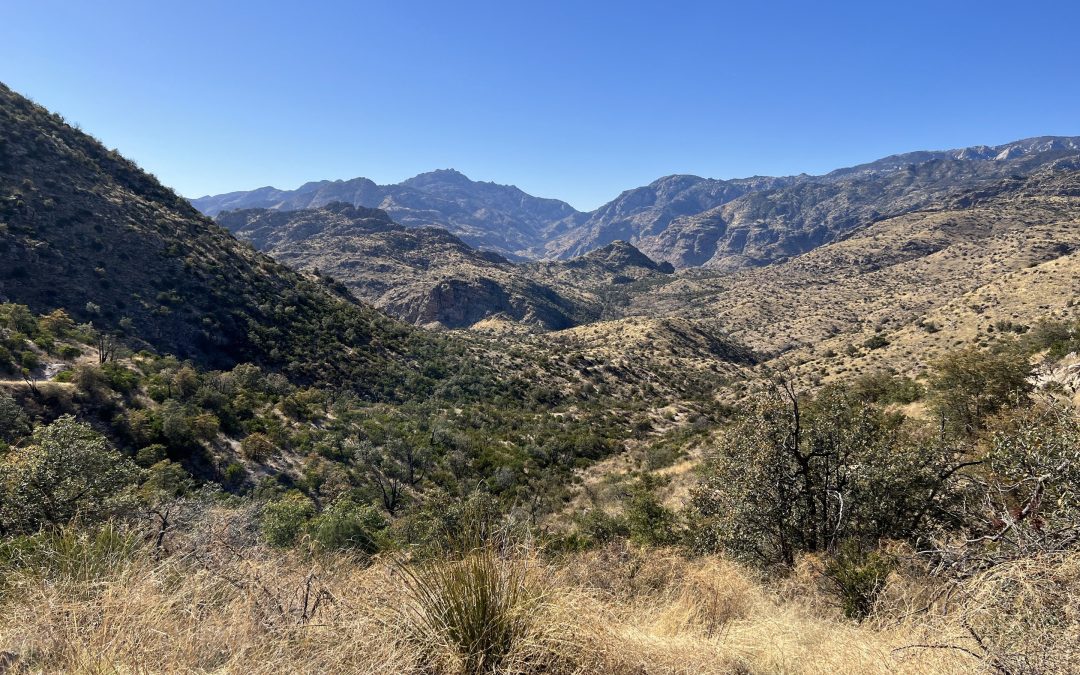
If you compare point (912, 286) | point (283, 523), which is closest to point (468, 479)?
point (283, 523)

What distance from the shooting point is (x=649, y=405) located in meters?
47.2

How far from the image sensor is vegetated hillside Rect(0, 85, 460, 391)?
3484 cm

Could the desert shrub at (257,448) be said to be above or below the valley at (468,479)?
below

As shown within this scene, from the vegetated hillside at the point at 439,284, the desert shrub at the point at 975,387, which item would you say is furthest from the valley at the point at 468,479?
the vegetated hillside at the point at 439,284

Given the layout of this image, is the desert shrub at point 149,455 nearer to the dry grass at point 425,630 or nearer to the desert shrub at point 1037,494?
the dry grass at point 425,630

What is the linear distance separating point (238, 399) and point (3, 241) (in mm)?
26317

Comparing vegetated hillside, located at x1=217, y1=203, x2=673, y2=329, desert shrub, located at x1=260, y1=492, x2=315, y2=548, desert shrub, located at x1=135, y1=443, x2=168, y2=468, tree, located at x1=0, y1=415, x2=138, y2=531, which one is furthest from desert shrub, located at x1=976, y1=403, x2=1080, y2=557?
vegetated hillside, located at x1=217, y1=203, x2=673, y2=329

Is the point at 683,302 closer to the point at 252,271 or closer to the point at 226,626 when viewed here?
the point at 252,271

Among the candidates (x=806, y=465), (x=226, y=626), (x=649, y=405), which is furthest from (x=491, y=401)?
(x=226, y=626)

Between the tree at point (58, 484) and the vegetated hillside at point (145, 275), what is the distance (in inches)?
1155

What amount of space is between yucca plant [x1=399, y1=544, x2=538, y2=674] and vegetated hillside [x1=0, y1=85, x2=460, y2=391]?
38.4 meters

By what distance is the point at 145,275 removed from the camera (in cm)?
3884

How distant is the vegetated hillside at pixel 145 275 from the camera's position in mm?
34844

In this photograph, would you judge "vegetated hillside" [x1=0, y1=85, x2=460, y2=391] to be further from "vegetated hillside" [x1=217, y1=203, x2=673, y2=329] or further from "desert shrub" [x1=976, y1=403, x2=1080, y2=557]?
"vegetated hillside" [x1=217, y1=203, x2=673, y2=329]
